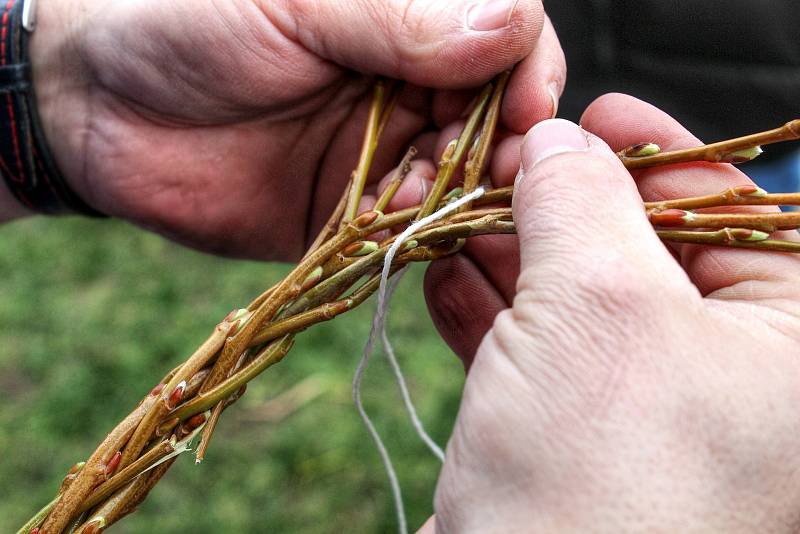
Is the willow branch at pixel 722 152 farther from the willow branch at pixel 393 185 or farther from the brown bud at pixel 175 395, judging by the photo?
the brown bud at pixel 175 395

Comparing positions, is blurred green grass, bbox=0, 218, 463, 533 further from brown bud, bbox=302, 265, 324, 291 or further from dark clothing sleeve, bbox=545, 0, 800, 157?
brown bud, bbox=302, 265, 324, 291

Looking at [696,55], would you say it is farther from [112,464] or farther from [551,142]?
[112,464]

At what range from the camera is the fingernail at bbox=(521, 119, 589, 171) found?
881mm

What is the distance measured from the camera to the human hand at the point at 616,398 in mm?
697

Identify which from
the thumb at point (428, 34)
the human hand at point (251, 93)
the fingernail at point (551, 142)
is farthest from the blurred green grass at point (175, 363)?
the fingernail at point (551, 142)

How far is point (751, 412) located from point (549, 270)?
0.77ft

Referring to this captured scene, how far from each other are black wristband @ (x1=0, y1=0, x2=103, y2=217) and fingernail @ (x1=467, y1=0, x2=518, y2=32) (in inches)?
38.7

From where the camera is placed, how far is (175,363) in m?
2.41

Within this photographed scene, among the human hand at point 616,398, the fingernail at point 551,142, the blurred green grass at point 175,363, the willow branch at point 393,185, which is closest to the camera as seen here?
the human hand at point 616,398

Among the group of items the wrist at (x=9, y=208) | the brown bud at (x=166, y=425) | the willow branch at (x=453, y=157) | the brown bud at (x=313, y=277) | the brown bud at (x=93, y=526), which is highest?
the willow branch at (x=453, y=157)

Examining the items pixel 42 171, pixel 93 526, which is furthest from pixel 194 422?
pixel 42 171

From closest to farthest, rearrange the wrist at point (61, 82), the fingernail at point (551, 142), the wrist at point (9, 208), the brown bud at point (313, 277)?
the fingernail at point (551, 142) < the brown bud at point (313, 277) < the wrist at point (61, 82) < the wrist at point (9, 208)

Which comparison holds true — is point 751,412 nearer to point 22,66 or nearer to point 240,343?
point 240,343

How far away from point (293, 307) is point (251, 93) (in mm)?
516
